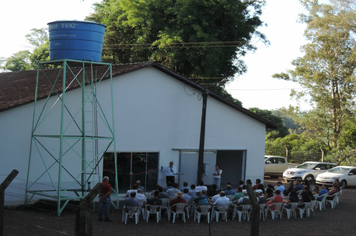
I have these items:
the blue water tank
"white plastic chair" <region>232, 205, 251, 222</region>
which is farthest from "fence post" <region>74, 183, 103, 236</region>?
the blue water tank

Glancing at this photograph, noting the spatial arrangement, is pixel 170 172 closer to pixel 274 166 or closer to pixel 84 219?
pixel 84 219

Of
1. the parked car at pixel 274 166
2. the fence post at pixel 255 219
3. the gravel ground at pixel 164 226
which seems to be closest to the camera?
the fence post at pixel 255 219

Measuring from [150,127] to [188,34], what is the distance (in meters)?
12.8

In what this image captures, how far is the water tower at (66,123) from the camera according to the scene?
14.3 m

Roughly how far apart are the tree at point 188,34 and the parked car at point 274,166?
7.02m

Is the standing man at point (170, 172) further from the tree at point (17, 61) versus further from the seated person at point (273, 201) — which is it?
the tree at point (17, 61)

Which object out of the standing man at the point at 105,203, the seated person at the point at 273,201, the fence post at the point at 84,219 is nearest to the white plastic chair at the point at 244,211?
the seated person at the point at 273,201

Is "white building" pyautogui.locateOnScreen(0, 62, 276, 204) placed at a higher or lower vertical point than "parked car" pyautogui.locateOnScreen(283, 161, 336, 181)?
higher

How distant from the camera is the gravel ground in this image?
1144cm

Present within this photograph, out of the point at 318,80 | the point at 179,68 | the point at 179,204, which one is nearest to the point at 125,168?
the point at 179,204

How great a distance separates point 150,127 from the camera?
19281 mm

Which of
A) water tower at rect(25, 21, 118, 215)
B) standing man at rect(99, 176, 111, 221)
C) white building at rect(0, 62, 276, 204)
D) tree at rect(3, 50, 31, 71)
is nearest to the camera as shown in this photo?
standing man at rect(99, 176, 111, 221)

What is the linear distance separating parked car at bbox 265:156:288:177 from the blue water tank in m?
20.5

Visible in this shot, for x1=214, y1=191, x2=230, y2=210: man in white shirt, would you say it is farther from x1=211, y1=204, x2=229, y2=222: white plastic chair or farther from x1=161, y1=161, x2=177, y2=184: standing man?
x1=161, y1=161, x2=177, y2=184: standing man
